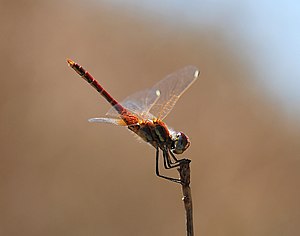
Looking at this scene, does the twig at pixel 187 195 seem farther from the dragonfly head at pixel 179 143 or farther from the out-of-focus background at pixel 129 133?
the out-of-focus background at pixel 129 133

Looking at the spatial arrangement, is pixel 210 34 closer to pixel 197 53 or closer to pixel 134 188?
pixel 197 53

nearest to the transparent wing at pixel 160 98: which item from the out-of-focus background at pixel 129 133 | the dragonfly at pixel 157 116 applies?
the dragonfly at pixel 157 116

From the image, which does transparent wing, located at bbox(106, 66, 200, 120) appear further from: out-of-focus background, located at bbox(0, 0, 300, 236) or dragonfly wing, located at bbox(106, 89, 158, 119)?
out-of-focus background, located at bbox(0, 0, 300, 236)

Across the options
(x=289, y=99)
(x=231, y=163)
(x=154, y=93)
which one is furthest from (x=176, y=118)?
(x=154, y=93)

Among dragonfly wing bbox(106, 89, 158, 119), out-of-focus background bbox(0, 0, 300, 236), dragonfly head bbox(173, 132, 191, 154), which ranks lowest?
dragonfly head bbox(173, 132, 191, 154)

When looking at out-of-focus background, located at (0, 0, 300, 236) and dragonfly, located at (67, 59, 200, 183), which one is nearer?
dragonfly, located at (67, 59, 200, 183)

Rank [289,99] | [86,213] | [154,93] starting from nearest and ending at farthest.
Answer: [154,93]
[86,213]
[289,99]

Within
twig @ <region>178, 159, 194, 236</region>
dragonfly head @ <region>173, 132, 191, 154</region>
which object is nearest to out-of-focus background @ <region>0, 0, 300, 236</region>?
dragonfly head @ <region>173, 132, 191, 154</region>
